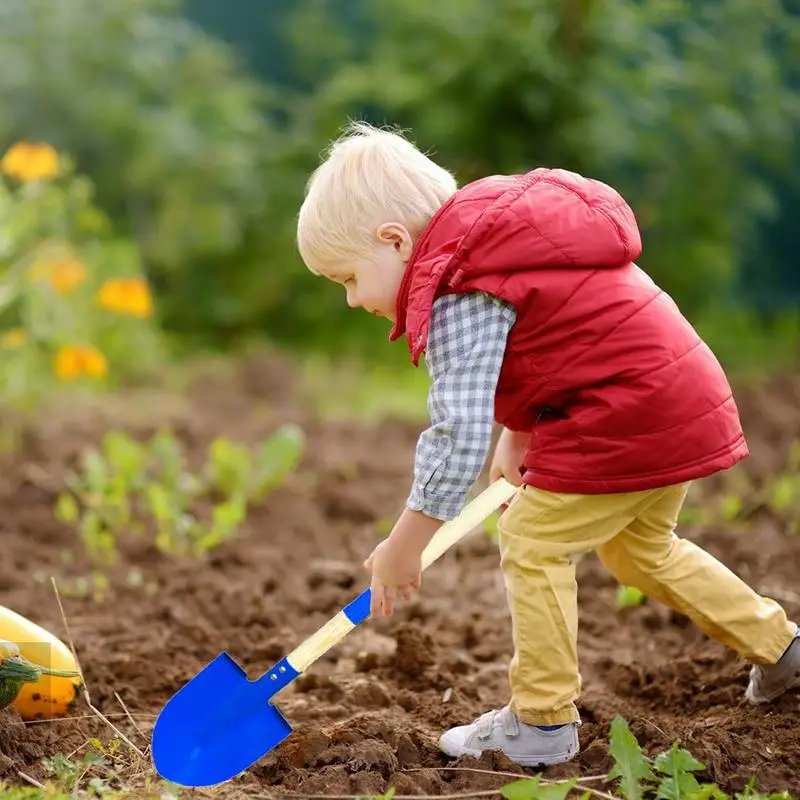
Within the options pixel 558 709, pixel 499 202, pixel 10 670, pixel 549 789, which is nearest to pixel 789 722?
pixel 558 709

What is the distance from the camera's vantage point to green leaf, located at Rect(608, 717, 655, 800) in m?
2.06

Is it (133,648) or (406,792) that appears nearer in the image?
(406,792)

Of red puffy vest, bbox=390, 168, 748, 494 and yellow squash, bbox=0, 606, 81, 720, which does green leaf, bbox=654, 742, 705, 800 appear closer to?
red puffy vest, bbox=390, 168, 748, 494

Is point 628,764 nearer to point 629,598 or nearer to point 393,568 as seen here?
point 393,568

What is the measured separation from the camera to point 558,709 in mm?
2230

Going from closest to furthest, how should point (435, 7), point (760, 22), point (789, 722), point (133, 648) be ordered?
point (789, 722)
point (133, 648)
point (760, 22)
point (435, 7)

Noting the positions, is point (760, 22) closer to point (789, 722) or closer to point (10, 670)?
point (789, 722)

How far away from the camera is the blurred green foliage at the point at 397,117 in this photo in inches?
Result: 235

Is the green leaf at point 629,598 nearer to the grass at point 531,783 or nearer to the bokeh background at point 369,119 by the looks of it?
the grass at point 531,783

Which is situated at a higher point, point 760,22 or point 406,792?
point 760,22

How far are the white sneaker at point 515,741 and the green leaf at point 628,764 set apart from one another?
0.13 metres

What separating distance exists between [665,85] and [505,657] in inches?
153

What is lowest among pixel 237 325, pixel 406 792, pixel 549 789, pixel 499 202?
pixel 237 325

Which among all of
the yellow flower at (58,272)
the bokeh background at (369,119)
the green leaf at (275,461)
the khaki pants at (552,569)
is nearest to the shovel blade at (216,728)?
the khaki pants at (552,569)
